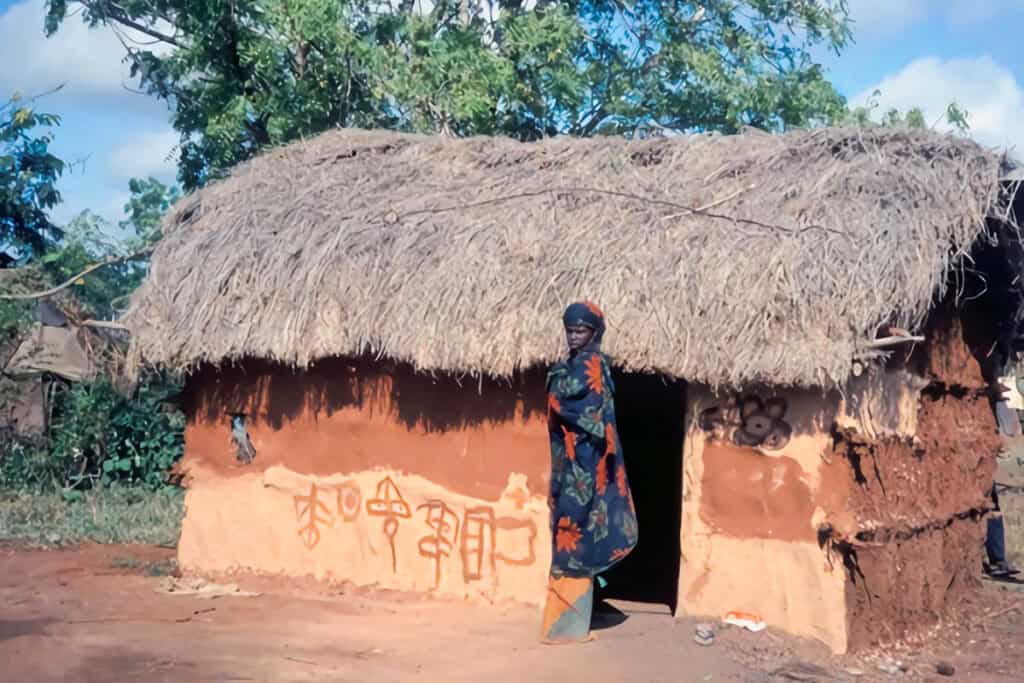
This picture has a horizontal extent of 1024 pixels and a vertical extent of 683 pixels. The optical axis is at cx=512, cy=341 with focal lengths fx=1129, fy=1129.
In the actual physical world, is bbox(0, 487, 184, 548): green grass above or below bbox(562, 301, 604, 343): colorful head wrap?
below

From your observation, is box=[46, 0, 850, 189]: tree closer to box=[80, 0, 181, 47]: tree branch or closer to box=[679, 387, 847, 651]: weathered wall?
box=[80, 0, 181, 47]: tree branch

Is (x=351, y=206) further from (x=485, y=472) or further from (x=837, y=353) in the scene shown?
(x=837, y=353)

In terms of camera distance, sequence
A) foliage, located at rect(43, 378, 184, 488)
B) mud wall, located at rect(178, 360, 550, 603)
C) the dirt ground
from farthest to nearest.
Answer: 1. foliage, located at rect(43, 378, 184, 488)
2. mud wall, located at rect(178, 360, 550, 603)
3. the dirt ground

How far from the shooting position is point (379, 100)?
1325 centimetres

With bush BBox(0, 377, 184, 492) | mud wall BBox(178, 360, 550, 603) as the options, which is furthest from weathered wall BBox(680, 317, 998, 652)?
bush BBox(0, 377, 184, 492)

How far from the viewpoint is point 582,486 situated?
19.8 ft

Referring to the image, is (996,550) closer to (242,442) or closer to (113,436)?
(242,442)

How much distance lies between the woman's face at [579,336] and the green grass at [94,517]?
17.5 ft

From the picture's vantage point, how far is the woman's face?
6.02 metres

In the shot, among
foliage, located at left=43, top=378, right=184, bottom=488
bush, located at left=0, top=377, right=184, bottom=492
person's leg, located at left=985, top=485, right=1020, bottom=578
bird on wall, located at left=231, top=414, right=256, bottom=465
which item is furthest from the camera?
foliage, located at left=43, top=378, right=184, bottom=488

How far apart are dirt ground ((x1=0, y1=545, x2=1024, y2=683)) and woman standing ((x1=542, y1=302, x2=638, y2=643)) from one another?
0.26 m

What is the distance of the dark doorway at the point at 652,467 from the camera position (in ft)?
29.9

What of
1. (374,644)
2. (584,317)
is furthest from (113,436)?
(584,317)

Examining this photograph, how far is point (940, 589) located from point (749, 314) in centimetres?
253
